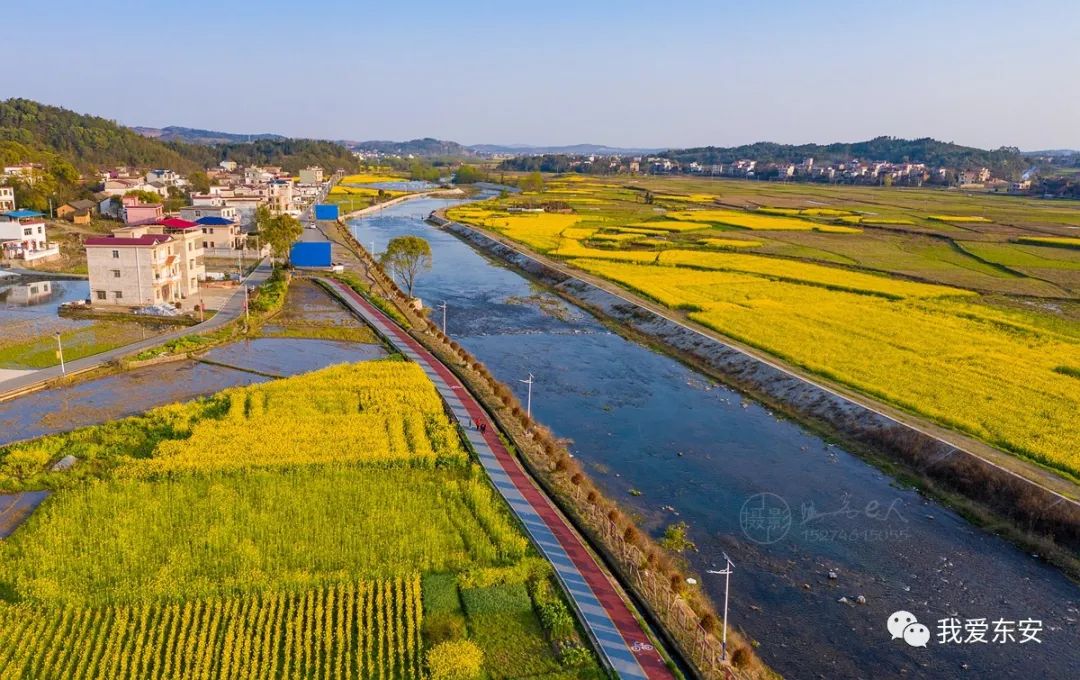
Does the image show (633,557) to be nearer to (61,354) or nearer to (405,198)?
(61,354)

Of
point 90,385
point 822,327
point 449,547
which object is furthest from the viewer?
point 822,327

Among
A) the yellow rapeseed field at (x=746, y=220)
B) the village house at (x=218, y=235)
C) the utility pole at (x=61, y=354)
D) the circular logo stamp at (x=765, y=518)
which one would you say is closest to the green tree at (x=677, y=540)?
the circular logo stamp at (x=765, y=518)

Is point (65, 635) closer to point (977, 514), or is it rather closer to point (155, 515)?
point (155, 515)

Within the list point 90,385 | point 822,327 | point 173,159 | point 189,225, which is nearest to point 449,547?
point 90,385

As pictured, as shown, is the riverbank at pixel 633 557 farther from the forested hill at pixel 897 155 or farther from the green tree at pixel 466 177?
the forested hill at pixel 897 155

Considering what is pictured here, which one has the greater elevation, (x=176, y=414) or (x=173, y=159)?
(x=173, y=159)

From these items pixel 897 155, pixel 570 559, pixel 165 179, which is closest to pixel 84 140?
pixel 165 179

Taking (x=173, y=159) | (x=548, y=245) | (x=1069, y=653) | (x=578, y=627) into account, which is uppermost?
(x=173, y=159)
